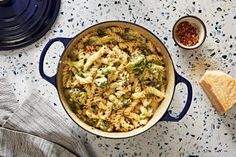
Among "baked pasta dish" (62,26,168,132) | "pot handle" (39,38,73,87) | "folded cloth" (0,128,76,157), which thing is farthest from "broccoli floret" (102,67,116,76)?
"folded cloth" (0,128,76,157)

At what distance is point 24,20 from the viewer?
1.37m

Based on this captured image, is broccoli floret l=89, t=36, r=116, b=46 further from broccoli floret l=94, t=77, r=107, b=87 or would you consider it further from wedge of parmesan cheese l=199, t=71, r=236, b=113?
wedge of parmesan cheese l=199, t=71, r=236, b=113

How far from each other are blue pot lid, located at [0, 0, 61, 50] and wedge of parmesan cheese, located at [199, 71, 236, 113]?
42 centimetres

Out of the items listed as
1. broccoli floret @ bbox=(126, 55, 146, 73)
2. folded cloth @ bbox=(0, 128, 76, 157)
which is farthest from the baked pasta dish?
folded cloth @ bbox=(0, 128, 76, 157)

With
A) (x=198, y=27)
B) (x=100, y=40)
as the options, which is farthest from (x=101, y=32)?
(x=198, y=27)

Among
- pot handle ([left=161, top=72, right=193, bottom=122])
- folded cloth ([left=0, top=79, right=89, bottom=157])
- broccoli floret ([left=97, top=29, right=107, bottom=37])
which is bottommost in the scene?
folded cloth ([left=0, top=79, right=89, bottom=157])

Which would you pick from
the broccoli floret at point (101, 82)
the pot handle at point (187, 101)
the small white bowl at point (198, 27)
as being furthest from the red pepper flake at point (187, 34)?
the broccoli floret at point (101, 82)

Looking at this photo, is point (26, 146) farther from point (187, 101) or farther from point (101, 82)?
point (187, 101)

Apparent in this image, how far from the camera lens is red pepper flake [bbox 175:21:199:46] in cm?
134

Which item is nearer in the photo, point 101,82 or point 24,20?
point 101,82

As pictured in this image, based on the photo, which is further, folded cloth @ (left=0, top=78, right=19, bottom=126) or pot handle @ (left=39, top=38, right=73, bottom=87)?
folded cloth @ (left=0, top=78, right=19, bottom=126)

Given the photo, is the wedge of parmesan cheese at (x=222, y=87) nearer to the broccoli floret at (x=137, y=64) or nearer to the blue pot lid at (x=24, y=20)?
the broccoli floret at (x=137, y=64)

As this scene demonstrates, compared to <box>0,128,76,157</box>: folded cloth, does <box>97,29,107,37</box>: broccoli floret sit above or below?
above

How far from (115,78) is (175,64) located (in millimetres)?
180
